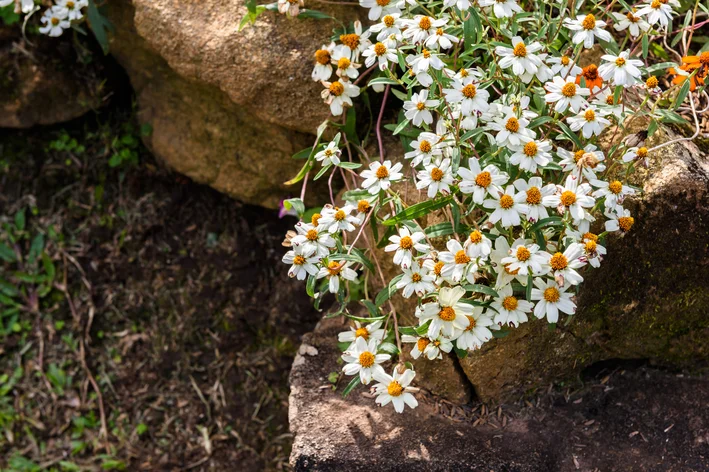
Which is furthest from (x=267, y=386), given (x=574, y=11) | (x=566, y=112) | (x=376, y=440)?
(x=574, y=11)

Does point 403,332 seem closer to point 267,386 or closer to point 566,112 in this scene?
point 566,112

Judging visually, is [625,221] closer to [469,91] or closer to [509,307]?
[509,307]

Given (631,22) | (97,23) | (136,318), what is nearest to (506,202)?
(631,22)

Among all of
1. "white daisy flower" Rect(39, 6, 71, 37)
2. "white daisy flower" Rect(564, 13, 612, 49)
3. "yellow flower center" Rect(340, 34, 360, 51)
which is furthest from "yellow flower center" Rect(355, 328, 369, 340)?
"white daisy flower" Rect(39, 6, 71, 37)

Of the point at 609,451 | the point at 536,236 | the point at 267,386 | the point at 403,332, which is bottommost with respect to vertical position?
the point at 267,386

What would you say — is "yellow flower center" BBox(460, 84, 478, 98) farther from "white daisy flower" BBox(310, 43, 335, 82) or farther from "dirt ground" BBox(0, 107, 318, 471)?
"dirt ground" BBox(0, 107, 318, 471)
